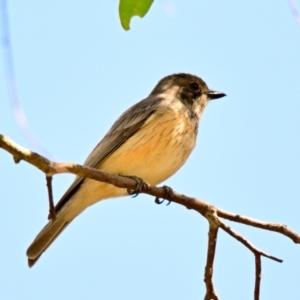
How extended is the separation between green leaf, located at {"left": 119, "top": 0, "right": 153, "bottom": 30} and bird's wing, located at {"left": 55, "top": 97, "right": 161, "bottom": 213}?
10.6 feet

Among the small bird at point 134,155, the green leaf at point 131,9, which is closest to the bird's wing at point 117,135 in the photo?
the small bird at point 134,155

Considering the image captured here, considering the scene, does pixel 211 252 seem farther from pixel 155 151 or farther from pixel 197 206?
pixel 155 151

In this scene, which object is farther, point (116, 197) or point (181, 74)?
point (181, 74)

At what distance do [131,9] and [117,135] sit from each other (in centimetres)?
349

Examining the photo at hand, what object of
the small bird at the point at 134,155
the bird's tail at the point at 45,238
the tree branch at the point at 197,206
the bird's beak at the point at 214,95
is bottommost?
the bird's tail at the point at 45,238

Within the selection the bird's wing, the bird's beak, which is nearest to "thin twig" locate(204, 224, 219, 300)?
the bird's wing

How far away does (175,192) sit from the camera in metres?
5.21

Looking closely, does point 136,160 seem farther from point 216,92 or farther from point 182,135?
point 216,92

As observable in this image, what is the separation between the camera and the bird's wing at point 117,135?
20.4 ft

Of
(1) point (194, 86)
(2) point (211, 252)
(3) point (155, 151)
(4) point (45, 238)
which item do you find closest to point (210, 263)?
(2) point (211, 252)

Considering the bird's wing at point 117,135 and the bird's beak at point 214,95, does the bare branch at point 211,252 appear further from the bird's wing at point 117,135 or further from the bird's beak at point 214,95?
the bird's beak at point 214,95

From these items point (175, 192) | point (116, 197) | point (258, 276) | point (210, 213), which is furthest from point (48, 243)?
point (258, 276)

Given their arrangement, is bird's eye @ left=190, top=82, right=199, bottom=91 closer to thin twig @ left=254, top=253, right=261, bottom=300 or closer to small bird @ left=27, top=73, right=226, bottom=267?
small bird @ left=27, top=73, right=226, bottom=267

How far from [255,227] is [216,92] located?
336 centimetres
